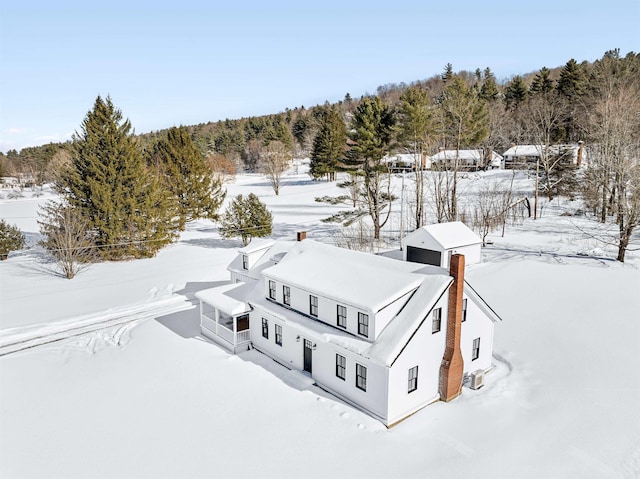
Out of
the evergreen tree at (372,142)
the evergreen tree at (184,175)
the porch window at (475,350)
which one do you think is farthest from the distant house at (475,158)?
the porch window at (475,350)

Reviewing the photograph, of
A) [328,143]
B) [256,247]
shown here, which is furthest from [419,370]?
[328,143]

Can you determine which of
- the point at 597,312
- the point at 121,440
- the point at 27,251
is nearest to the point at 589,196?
the point at 597,312

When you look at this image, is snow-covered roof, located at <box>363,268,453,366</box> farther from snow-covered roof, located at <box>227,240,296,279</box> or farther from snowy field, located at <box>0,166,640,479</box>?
snow-covered roof, located at <box>227,240,296,279</box>

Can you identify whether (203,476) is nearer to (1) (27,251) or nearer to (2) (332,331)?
(2) (332,331)

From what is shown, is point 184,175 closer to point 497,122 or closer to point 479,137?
point 479,137

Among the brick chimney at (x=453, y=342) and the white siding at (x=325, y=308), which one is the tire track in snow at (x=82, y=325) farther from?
the brick chimney at (x=453, y=342)
